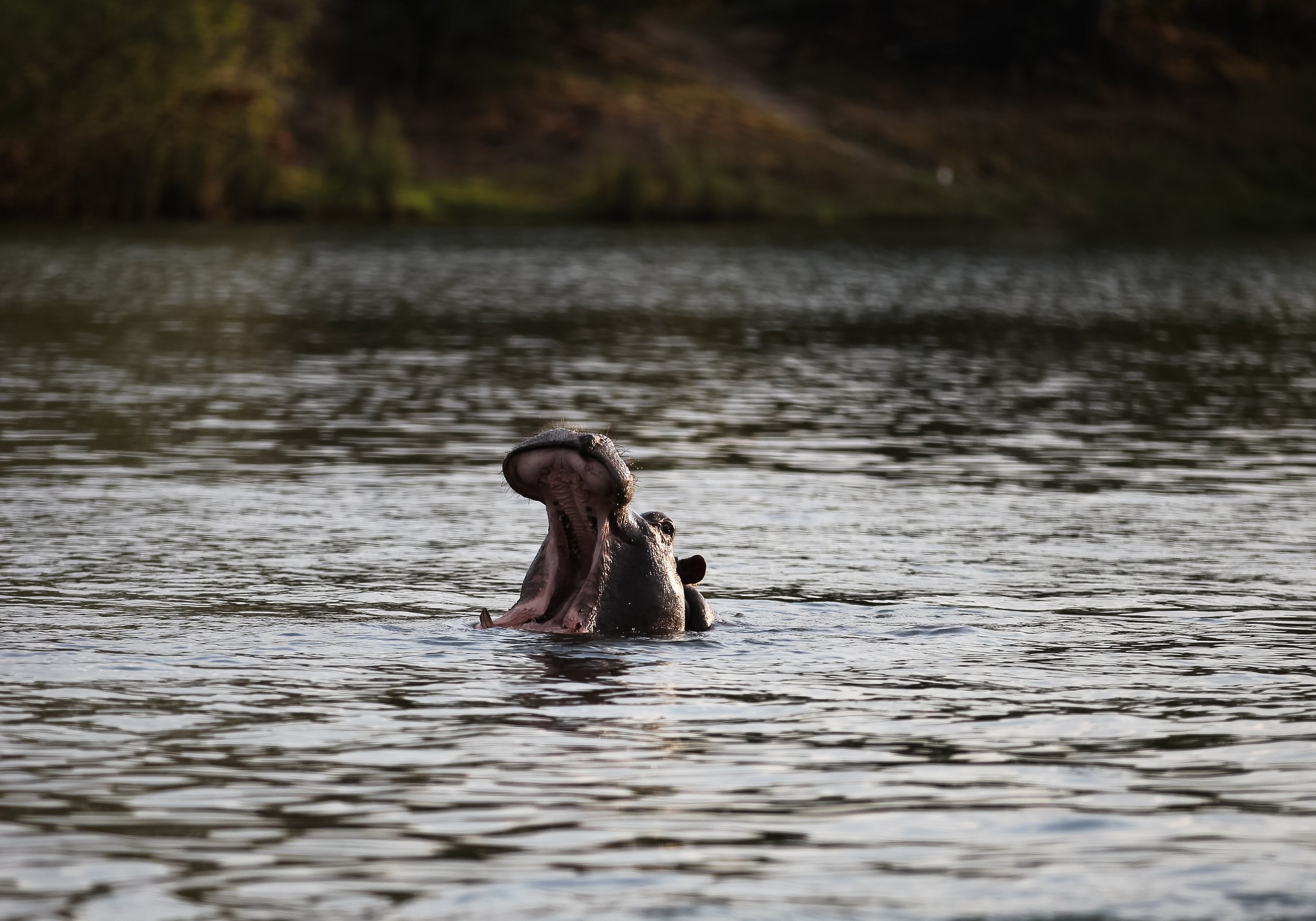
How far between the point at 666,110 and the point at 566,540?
74.9 metres

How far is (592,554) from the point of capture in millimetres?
11492

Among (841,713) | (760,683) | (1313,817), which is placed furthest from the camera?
(760,683)

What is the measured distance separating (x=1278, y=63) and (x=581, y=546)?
94847mm

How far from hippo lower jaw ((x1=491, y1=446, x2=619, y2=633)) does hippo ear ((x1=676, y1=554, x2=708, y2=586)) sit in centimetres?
65

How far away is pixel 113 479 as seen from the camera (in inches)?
719

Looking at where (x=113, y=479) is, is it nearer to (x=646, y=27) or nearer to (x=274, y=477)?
(x=274, y=477)

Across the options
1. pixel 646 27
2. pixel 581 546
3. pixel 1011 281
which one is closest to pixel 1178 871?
pixel 581 546

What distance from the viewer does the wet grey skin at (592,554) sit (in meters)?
10.9

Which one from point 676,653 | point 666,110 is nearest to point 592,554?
point 676,653

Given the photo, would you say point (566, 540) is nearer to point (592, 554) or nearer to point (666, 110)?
point (592, 554)

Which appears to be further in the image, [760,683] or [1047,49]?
[1047,49]

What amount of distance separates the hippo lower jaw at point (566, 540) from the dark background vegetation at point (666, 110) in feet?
192

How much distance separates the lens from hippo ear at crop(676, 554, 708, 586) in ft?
39.0

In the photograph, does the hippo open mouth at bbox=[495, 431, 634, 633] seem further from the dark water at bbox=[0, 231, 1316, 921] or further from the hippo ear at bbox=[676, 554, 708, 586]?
the hippo ear at bbox=[676, 554, 708, 586]
